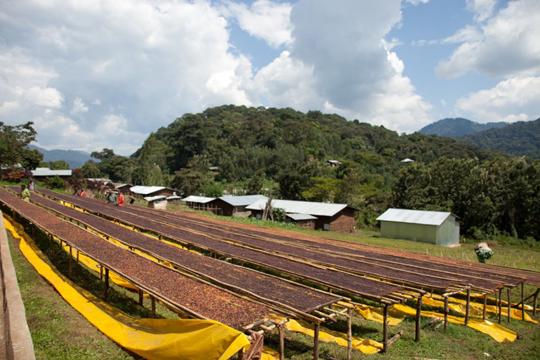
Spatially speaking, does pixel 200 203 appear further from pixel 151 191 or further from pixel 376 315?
pixel 376 315

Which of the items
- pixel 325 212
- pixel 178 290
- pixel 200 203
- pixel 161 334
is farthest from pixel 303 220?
pixel 161 334

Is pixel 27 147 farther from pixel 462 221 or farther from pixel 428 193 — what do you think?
pixel 462 221

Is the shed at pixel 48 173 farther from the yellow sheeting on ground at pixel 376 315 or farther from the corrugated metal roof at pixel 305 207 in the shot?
the yellow sheeting on ground at pixel 376 315

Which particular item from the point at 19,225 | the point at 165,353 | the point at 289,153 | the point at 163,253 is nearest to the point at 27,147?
the point at 19,225

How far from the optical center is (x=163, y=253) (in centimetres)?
1173

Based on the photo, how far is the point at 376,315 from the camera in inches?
415

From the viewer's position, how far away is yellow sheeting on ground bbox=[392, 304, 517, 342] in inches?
385

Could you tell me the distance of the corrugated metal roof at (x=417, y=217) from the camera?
112ft

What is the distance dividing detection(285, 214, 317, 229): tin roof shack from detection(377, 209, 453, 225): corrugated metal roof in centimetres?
748

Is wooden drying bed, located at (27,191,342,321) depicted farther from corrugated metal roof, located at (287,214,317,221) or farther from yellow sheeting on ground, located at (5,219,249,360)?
corrugated metal roof, located at (287,214,317,221)

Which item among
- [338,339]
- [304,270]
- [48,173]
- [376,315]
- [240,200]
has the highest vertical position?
[48,173]

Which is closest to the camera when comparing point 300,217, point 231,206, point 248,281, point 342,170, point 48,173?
point 248,281

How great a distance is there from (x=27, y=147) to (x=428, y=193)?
180 ft

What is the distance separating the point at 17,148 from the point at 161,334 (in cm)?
5216
